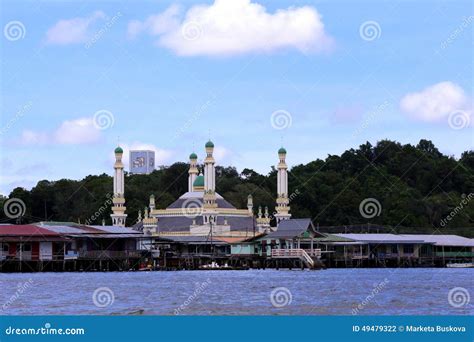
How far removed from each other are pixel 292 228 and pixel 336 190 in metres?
35.9

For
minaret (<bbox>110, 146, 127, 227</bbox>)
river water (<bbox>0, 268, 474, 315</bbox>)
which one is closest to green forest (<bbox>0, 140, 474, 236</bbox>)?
minaret (<bbox>110, 146, 127, 227</bbox>)

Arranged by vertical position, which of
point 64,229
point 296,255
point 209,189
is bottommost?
point 296,255

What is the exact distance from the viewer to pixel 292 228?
119750 mm

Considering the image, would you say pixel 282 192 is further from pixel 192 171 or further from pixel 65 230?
pixel 65 230

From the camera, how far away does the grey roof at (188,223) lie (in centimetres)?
13988

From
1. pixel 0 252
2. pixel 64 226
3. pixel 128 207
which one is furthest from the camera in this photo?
pixel 128 207

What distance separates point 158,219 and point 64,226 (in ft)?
84.2

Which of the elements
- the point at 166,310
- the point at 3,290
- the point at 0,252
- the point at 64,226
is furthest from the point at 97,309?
the point at 64,226

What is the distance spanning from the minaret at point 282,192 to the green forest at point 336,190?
4.29 metres

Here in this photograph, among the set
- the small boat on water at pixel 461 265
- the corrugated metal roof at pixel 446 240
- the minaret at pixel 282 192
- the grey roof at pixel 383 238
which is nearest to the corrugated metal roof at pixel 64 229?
the grey roof at pixel 383 238

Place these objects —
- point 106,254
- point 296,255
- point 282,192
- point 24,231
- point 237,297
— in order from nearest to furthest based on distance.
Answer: point 237,297, point 24,231, point 296,255, point 106,254, point 282,192

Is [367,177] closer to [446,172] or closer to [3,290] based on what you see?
[446,172]

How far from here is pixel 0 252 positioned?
352ft

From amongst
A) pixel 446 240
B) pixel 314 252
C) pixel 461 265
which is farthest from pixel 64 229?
pixel 446 240
